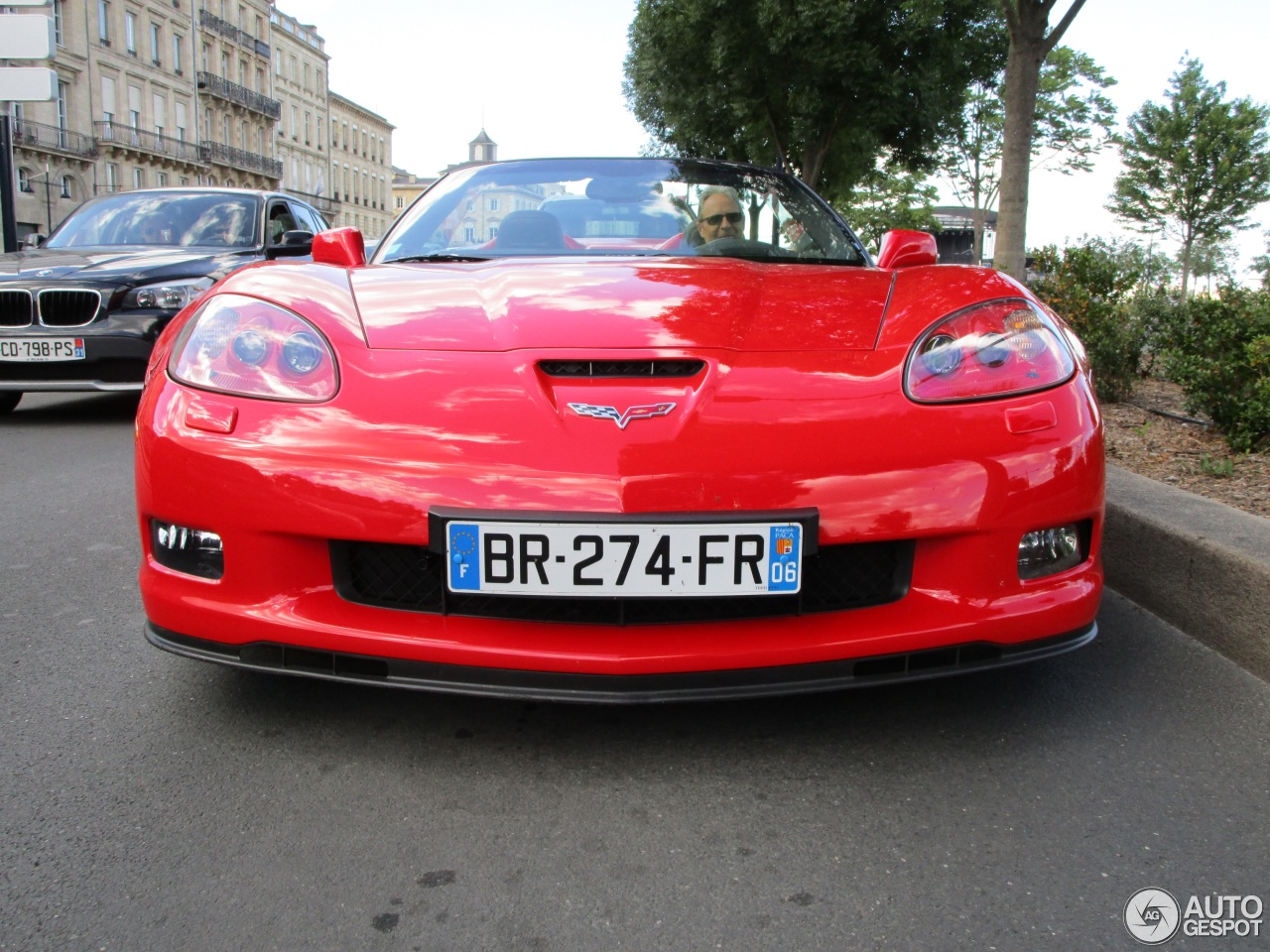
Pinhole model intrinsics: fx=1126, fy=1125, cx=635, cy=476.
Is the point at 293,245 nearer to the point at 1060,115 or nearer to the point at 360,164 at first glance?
the point at 1060,115

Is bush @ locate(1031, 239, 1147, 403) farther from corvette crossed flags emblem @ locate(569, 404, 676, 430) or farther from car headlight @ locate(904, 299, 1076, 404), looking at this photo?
corvette crossed flags emblem @ locate(569, 404, 676, 430)

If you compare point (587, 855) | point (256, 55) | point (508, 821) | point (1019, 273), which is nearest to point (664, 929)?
point (587, 855)

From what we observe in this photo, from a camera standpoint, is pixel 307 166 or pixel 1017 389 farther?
pixel 307 166

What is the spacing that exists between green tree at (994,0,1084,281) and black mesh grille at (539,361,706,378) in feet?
20.8

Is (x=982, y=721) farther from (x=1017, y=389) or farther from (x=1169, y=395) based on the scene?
(x=1169, y=395)

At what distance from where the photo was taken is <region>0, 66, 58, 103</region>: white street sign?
12.5 meters

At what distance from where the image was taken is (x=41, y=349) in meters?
6.63

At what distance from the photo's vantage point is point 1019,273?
8.08 m

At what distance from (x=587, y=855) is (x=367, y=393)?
0.92 meters

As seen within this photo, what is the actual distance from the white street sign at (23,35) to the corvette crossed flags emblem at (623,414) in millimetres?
13031

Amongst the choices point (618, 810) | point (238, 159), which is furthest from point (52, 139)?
point (618, 810)

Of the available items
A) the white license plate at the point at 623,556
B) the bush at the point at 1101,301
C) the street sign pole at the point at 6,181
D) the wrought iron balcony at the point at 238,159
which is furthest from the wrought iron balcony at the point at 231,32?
the white license plate at the point at 623,556

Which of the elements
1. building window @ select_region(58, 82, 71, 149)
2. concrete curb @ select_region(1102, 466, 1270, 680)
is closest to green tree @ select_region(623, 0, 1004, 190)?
concrete curb @ select_region(1102, 466, 1270, 680)

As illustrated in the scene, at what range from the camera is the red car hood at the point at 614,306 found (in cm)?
221
